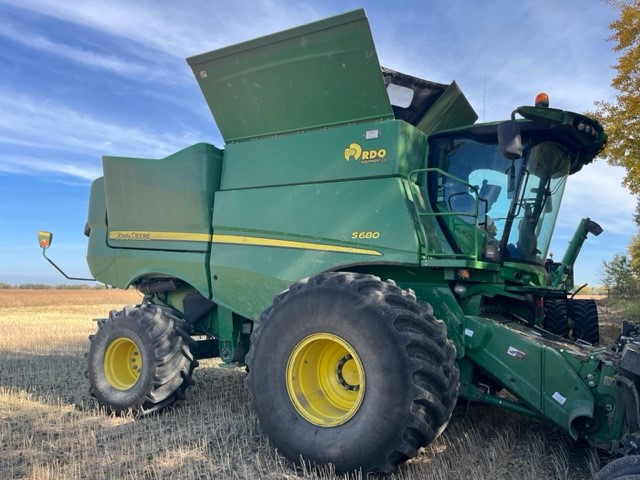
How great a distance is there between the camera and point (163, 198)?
5730 mm

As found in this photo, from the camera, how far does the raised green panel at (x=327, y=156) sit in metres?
4.42

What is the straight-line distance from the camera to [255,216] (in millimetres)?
5039

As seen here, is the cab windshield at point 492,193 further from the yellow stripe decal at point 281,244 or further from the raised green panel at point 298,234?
the yellow stripe decal at point 281,244

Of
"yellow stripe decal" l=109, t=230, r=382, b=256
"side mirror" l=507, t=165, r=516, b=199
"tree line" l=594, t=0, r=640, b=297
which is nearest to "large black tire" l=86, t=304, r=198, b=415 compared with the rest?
"yellow stripe decal" l=109, t=230, r=382, b=256

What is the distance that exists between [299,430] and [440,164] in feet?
8.72

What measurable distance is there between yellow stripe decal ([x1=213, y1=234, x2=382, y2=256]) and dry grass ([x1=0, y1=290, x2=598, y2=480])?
5.07 feet

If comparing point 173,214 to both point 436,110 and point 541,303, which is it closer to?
point 436,110

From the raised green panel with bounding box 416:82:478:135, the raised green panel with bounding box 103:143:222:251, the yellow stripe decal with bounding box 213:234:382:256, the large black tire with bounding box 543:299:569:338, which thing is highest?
the raised green panel with bounding box 416:82:478:135

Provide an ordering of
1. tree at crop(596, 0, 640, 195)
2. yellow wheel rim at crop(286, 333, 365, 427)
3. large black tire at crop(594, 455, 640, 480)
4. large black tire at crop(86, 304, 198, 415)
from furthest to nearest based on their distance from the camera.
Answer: tree at crop(596, 0, 640, 195) → large black tire at crop(86, 304, 198, 415) → yellow wheel rim at crop(286, 333, 365, 427) → large black tire at crop(594, 455, 640, 480)

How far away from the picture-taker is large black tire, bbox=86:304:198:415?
16.7 ft

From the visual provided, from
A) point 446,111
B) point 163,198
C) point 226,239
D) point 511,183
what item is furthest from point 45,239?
point 511,183

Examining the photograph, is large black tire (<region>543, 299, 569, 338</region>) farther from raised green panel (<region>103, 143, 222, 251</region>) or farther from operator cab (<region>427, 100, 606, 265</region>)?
raised green panel (<region>103, 143, 222, 251</region>)

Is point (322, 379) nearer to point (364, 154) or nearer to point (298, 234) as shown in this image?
point (298, 234)

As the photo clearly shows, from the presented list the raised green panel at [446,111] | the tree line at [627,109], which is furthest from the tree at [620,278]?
the raised green panel at [446,111]
